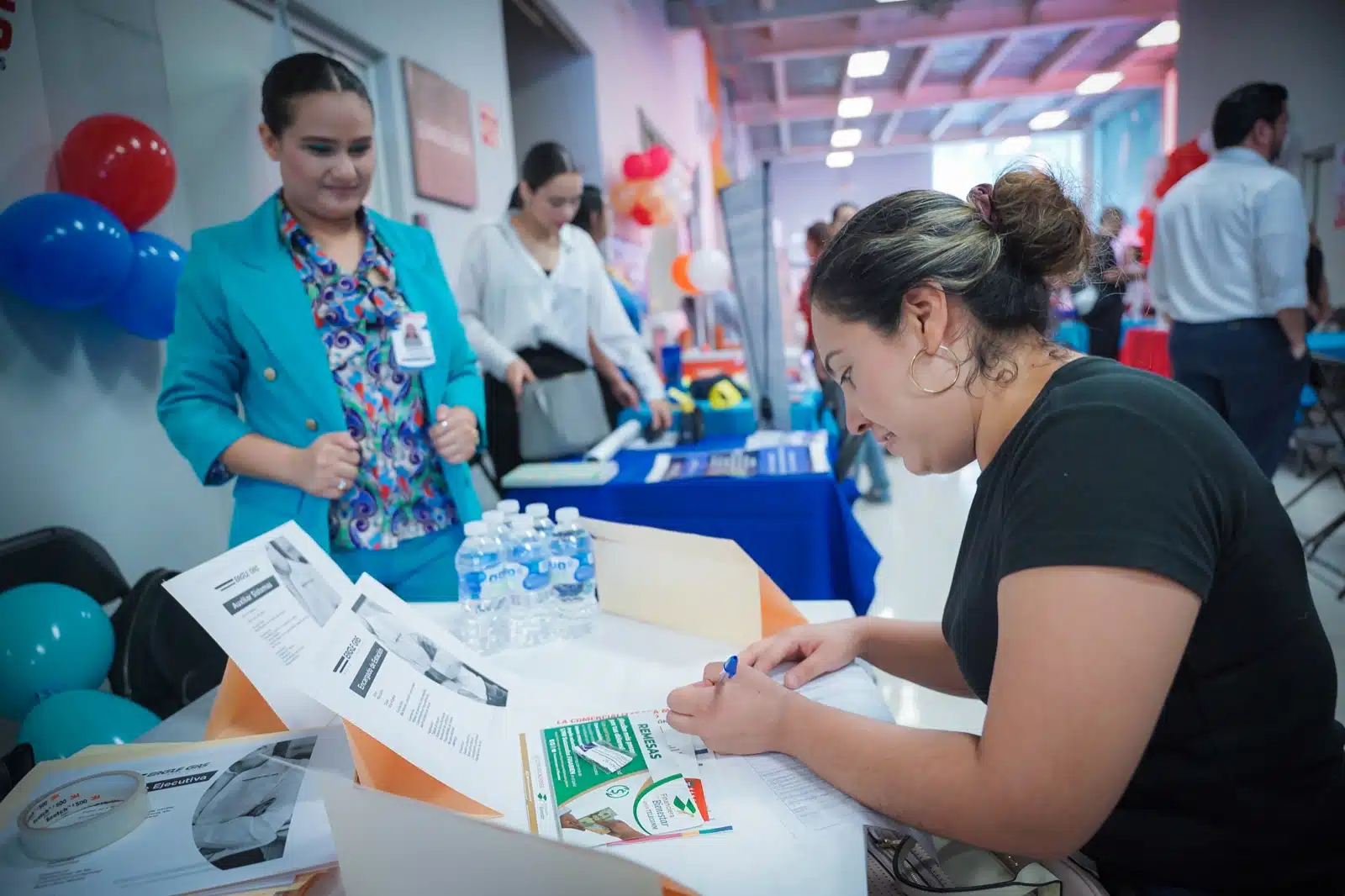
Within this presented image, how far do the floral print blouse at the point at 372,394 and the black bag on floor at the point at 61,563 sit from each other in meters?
0.57

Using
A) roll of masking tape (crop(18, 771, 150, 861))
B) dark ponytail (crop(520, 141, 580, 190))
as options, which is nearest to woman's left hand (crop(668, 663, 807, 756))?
roll of masking tape (crop(18, 771, 150, 861))

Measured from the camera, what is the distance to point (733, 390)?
2.60 meters

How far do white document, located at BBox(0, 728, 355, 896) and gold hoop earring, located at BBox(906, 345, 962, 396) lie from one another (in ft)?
2.07

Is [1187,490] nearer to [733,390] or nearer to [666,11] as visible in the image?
[733,390]

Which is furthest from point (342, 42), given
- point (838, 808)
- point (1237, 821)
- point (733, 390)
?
point (1237, 821)

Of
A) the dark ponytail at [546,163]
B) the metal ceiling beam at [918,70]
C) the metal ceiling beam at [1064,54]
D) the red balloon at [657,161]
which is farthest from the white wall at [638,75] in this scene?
the metal ceiling beam at [1064,54]

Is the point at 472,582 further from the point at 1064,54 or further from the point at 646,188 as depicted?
the point at 1064,54

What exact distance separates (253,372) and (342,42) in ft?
5.72

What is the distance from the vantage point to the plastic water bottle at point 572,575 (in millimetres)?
1174

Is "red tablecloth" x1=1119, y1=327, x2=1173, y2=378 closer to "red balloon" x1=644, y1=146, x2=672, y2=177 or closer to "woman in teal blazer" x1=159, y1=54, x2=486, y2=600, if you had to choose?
"red balloon" x1=644, y1=146, x2=672, y2=177

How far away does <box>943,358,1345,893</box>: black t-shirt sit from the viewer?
62 cm

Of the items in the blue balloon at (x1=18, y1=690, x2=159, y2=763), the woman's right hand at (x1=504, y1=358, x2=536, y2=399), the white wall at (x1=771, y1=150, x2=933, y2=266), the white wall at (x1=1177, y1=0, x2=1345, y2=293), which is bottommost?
the blue balloon at (x1=18, y1=690, x2=159, y2=763)

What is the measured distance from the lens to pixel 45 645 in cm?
130

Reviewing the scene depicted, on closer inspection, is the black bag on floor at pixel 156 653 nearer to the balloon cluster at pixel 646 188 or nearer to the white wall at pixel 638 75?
the white wall at pixel 638 75
